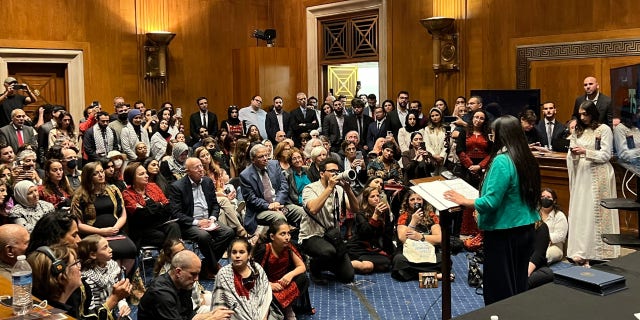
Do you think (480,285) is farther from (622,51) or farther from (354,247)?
(622,51)

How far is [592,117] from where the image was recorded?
651 centimetres

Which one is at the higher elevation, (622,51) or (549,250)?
(622,51)

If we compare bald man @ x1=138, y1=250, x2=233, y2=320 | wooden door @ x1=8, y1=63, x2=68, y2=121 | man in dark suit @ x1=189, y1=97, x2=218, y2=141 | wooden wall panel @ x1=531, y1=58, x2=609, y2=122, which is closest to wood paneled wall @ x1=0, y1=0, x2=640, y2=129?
wooden wall panel @ x1=531, y1=58, x2=609, y2=122

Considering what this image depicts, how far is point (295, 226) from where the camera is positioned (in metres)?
6.92

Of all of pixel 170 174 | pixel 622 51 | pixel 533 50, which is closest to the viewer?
pixel 170 174

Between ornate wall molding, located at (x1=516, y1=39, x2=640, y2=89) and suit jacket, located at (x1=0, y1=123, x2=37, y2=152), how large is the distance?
6.67 m

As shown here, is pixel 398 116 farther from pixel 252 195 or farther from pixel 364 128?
pixel 252 195

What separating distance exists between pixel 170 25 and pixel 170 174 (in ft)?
19.6

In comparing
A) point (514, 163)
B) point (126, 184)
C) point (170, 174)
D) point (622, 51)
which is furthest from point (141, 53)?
point (514, 163)

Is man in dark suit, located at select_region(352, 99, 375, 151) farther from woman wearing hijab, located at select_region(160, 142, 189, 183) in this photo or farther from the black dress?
the black dress

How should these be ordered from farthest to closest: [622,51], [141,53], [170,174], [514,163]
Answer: [141,53] < [622,51] < [170,174] < [514,163]

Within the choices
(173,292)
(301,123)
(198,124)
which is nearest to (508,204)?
(173,292)

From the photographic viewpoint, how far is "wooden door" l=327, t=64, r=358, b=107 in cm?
1406

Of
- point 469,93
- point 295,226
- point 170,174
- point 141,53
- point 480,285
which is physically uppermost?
point 141,53
